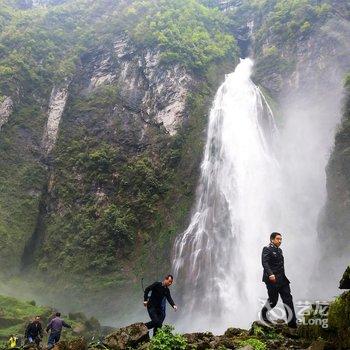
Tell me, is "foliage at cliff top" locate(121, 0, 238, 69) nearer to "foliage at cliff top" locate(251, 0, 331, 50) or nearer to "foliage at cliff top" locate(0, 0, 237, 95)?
"foliage at cliff top" locate(0, 0, 237, 95)

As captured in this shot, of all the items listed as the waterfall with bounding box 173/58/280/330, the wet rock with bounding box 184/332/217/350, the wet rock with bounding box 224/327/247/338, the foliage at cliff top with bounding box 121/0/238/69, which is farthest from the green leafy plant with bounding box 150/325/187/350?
the foliage at cliff top with bounding box 121/0/238/69

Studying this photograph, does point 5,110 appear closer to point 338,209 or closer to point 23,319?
point 23,319

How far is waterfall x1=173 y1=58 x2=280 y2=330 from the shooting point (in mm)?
21281

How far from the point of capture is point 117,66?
37906mm

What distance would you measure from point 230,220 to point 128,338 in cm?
1780

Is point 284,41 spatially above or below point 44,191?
above

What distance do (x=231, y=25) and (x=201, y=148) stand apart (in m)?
25.3

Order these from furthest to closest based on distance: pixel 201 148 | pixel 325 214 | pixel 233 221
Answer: pixel 201 148
pixel 233 221
pixel 325 214

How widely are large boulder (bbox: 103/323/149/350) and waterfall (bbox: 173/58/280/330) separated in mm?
12863

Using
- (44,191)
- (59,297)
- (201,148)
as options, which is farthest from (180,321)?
(44,191)

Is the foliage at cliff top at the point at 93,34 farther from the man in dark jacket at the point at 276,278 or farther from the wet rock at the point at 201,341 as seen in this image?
the man in dark jacket at the point at 276,278

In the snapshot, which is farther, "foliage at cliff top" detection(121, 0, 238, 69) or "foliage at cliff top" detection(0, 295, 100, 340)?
"foliage at cliff top" detection(121, 0, 238, 69)

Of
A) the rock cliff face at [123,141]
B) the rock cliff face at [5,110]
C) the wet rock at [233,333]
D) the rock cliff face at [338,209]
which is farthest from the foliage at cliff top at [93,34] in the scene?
the wet rock at [233,333]

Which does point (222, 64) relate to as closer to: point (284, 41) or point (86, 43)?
point (284, 41)
